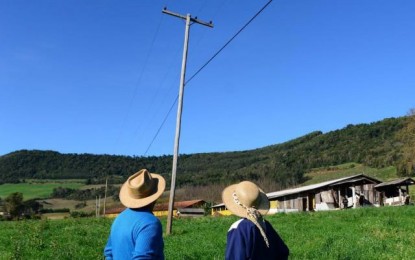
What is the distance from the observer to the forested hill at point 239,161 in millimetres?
122250

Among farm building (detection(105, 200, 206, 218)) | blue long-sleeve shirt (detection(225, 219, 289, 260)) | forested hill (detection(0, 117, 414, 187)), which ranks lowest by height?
blue long-sleeve shirt (detection(225, 219, 289, 260))

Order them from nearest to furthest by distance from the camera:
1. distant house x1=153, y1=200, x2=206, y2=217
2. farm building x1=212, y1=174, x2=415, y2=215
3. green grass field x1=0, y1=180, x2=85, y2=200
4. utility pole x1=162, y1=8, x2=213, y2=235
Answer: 1. utility pole x1=162, y1=8, x2=213, y2=235
2. farm building x1=212, y1=174, x2=415, y2=215
3. distant house x1=153, y1=200, x2=206, y2=217
4. green grass field x1=0, y1=180, x2=85, y2=200

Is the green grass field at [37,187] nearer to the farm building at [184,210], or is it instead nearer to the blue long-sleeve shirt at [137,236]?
the farm building at [184,210]

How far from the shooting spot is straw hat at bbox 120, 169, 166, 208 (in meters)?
4.11

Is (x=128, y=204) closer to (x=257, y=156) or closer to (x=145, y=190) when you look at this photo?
(x=145, y=190)

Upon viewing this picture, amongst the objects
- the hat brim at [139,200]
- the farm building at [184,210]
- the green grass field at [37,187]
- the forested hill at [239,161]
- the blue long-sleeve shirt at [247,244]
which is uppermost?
the forested hill at [239,161]

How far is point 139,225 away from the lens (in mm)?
3918

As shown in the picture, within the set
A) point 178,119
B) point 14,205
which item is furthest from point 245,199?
point 14,205

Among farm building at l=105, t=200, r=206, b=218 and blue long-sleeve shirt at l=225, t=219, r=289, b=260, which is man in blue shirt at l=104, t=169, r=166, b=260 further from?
farm building at l=105, t=200, r=206, b=218

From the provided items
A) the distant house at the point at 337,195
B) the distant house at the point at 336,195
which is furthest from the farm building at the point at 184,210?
the distant house at the point at 337,195

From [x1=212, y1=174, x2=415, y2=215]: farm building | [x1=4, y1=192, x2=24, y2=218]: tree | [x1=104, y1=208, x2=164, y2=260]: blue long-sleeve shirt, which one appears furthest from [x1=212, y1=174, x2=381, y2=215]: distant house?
[x1=4, y1=192, x2=24, y2=218]: tree

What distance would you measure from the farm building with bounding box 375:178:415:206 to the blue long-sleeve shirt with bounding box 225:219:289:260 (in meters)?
46.2

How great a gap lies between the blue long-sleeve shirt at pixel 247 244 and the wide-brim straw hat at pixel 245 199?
159 mm

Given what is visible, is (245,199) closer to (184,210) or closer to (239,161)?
(184,210)
